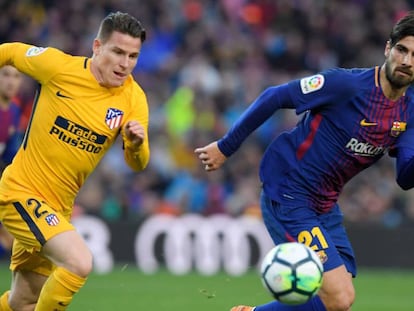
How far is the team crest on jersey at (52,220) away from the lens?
22.0 feet

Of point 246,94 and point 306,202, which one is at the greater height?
point 246,94

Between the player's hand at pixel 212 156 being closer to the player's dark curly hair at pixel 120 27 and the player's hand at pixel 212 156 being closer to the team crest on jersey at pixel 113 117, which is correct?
the team crest on jersey at pixel 113 117

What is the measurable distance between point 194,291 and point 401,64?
5633 mm

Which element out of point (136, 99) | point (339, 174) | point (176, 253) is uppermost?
point (136, 99)

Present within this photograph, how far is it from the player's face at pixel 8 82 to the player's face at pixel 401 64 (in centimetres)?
412

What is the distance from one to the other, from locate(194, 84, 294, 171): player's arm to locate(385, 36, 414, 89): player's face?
70 cm

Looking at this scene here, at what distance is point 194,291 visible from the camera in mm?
11586

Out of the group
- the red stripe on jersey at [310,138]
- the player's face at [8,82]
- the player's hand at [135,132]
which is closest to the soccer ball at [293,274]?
the red stripe on jersey at [310,138]

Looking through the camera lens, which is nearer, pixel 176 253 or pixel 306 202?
pixel 306 202

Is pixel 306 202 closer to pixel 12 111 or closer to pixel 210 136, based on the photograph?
pixel 12 111

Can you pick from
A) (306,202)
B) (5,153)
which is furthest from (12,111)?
(306,202)

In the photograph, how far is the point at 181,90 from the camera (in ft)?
52.4

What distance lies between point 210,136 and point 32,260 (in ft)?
27.8

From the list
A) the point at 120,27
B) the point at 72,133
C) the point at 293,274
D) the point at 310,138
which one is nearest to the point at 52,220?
the point at 72,133
